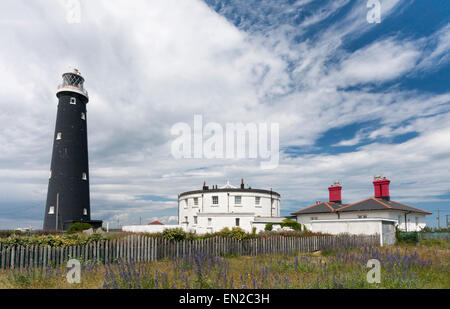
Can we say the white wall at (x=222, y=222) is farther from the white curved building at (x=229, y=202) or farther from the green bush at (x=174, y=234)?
the green bush at (x=174, y=234)

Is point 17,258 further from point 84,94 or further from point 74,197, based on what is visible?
point 84,94

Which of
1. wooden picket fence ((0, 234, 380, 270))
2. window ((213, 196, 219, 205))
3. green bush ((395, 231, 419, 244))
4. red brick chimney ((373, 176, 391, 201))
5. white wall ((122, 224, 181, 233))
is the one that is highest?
red brick chimney ((373, 176, 391, 201))

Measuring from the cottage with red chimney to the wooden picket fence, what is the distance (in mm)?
2536

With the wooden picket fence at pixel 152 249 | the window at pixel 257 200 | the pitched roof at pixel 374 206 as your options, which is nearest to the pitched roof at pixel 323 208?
the pitched roof at pixel 374 206

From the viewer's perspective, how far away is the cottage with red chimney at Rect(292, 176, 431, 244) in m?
21.7

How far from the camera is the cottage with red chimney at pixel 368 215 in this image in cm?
2166

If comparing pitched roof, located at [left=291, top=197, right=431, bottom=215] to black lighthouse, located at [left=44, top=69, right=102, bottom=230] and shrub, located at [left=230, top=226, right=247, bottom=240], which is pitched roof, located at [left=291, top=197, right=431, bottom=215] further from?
black lighthouse, located at [left=44, top=69, right=102, bottom=230]

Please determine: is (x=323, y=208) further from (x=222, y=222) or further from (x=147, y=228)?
(x=147, y=228)

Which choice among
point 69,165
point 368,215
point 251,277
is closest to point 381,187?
point 368,215

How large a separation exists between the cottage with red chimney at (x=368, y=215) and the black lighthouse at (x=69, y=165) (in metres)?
23.4

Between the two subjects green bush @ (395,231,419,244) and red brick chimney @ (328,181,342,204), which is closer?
green bush @ (395,231,419,244)

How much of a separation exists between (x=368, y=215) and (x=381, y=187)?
487 centimetres

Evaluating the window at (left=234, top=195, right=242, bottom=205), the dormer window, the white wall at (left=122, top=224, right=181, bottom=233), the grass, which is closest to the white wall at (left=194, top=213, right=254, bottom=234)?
the white wall at (left=122, top=224, right=181, bottom=233)

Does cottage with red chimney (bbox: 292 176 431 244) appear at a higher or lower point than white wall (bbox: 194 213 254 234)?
higher
